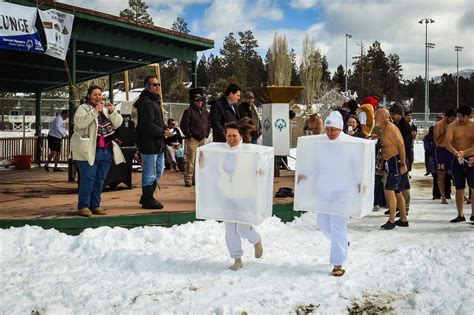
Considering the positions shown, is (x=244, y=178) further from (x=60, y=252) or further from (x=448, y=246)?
(x=448, y=246)

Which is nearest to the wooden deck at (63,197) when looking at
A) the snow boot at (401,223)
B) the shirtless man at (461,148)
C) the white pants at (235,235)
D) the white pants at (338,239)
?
the snow boot at (401,223)

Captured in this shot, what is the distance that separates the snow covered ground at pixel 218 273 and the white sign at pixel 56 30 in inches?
144

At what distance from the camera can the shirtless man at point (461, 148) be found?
7980 millimetres

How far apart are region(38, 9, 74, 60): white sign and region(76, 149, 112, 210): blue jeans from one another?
283cm

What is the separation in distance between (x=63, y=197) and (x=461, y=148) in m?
6.37

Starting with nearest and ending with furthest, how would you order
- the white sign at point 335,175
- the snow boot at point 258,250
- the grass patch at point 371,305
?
the grass patch at point 371,305, the white sign at point 335,175, the snow boot at point 258,250

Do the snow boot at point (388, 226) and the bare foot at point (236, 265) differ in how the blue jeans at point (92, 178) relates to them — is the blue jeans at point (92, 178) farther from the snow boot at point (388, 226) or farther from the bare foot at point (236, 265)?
the snow boot at point (388, 226)

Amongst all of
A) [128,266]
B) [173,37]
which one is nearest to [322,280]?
[128,266]

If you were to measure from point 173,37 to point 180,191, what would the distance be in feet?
12.5

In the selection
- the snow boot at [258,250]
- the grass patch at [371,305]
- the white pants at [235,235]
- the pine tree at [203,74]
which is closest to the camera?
the grass patch at [371,305]

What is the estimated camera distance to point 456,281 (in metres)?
5.02

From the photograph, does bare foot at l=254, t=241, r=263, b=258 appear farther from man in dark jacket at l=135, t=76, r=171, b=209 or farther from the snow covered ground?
man in dark jacket at l=135, t=76, r=171, b=209

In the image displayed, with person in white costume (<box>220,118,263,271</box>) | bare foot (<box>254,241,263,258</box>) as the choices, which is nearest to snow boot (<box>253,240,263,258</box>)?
bare foot (<box>254,241,263,258</box>)

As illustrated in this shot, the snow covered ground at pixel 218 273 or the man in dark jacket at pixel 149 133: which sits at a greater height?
the man in dark jacket at pixel 149 133
